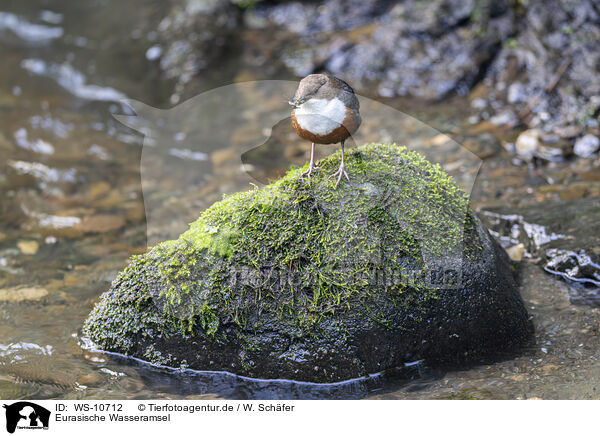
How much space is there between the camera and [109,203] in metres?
6.36

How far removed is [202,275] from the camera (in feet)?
11.6

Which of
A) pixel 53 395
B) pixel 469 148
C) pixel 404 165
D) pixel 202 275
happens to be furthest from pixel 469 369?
pixel 469 148

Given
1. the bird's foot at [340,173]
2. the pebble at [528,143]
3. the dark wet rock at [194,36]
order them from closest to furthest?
the bird's foot at [340,173]
the pebble at [528,143]
the dark wet rock at [194,36]

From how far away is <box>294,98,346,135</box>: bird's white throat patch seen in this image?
10.7ft

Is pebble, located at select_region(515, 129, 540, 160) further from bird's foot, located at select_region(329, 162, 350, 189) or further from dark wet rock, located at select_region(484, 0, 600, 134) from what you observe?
bird's foot, located at select_region(329, 162, 350, 189)

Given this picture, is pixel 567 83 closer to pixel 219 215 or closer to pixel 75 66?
pixel 219 215

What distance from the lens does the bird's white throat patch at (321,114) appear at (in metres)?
3.26

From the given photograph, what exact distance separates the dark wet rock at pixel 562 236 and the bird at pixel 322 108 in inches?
90.5

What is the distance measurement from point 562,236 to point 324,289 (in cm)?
248

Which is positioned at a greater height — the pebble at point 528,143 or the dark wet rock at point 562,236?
the pebble at point 528,143

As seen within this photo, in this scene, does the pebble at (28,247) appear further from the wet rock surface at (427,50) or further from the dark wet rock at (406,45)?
the dark wet rock at (406,45)
